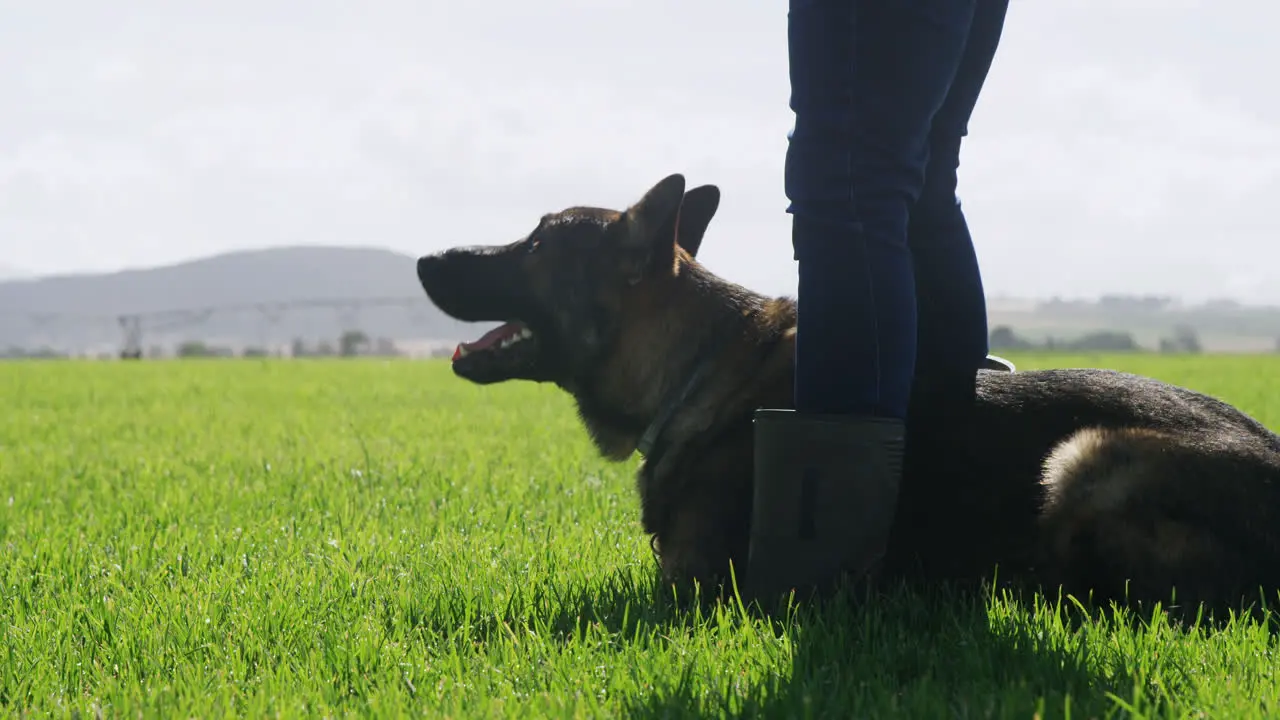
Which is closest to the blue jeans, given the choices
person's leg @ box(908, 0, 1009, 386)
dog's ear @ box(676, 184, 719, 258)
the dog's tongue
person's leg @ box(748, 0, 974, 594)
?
person's leg @ box(748, 0, 974, 594)

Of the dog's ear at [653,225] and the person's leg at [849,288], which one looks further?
the dog's ear at [653,225]

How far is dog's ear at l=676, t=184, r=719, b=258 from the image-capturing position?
4254mm

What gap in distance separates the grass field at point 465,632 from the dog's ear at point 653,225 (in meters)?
1.00

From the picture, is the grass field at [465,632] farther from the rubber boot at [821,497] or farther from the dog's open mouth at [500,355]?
the dog's open mouth at [500,355]

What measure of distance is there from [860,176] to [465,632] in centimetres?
152

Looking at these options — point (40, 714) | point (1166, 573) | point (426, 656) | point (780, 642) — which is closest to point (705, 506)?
point (780, 642)

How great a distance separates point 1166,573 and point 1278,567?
294 millimetres

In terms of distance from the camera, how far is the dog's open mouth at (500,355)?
13.1 ft

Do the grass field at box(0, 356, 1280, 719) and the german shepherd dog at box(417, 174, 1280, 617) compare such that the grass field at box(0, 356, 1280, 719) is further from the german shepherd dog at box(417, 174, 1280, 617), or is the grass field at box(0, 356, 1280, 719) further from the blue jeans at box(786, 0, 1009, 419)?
the blue jeans at box(786, 0, 1009, 419)

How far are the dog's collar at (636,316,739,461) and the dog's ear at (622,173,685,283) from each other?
334mm

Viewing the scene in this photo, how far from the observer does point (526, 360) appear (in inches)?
157

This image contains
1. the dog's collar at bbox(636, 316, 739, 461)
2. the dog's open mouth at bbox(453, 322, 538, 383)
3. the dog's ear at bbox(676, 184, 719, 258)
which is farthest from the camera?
the dog's ear at bbox(676, 184, 719, 258)

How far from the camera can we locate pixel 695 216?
4.27 m

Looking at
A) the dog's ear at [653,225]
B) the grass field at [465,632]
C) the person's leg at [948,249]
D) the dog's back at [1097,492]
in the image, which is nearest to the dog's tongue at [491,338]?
the dog's ear at [653,225]
